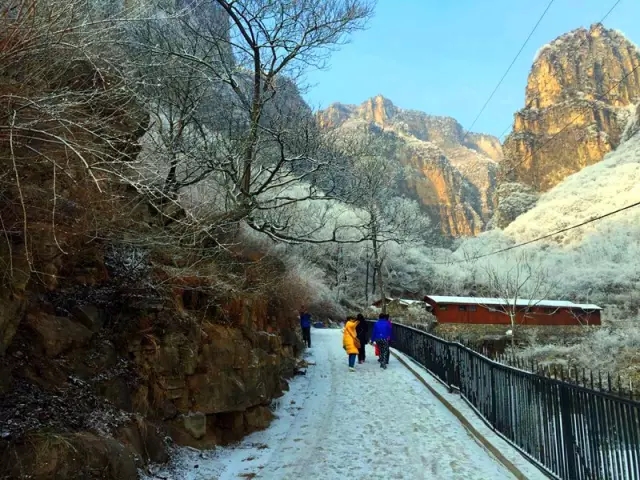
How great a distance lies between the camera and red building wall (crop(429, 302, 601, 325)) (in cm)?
3919

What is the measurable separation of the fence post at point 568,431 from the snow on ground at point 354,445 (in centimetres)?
93

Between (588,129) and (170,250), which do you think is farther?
(588,129)

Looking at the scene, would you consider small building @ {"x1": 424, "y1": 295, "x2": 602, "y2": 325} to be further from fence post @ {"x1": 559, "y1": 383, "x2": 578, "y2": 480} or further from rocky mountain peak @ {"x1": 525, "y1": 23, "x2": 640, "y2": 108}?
rocky mountain peak @ {"x1": 525, "y1": 23, "x2": 640, "y2": 108}

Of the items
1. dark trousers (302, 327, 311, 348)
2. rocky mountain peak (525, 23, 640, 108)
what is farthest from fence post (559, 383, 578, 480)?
rocky mountain peak (525, 23, 640, 108)

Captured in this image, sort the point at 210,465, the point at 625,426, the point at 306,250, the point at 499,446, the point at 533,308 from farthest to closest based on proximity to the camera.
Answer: the point at 533,308, the point at 306,250, the point at 499,446, the point at 210,465, the point at 625,426

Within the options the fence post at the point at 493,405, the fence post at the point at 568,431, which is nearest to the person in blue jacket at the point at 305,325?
the fence post at the point at 493,405

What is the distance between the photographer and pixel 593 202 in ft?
277

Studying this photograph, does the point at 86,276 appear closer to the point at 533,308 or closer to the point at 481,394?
the point at 481,394

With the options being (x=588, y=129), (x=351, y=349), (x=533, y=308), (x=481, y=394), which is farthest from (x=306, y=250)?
(x=588, y=129)

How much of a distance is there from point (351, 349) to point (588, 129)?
13907cm

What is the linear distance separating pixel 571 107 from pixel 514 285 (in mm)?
110217

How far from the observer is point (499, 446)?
21.6 feet

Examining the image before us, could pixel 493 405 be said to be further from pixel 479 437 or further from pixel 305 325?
pixel 305 325

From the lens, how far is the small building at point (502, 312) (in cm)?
3925
